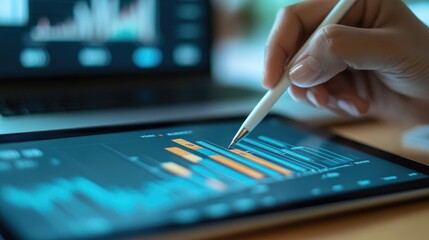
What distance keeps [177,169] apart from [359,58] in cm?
21

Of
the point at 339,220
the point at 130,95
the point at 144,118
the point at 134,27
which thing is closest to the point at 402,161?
the point at 339,220

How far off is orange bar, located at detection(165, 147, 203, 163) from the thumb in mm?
130

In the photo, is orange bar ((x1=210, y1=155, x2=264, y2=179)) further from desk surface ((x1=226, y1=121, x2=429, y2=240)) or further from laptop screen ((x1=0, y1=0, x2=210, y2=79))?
laptop screen ((x1=0, y1=0, x2=210, y2=79))

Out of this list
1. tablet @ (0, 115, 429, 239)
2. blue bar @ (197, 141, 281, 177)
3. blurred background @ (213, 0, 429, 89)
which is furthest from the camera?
blurred background @ (213, 0, 429, 89)

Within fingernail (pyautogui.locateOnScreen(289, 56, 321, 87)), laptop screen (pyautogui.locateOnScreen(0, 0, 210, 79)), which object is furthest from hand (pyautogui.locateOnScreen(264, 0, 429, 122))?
laptop screen (pyautogui.locateOnScreen(0, 0, 210, 79))

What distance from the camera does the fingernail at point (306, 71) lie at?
0.51 m

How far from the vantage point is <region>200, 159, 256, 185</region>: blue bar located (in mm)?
421

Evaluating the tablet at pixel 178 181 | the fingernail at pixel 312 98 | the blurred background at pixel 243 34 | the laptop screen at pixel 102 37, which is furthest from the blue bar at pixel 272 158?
the blurred background at pixel 243 34

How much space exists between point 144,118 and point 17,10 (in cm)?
31

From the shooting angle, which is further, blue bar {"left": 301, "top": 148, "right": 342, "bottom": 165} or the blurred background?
the blurred background

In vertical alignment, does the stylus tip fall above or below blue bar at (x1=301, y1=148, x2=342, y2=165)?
above

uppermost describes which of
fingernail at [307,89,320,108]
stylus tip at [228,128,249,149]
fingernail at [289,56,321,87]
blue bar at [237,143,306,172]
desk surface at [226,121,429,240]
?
fingernail at [289,56,321,87]

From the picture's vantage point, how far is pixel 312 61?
511 mm

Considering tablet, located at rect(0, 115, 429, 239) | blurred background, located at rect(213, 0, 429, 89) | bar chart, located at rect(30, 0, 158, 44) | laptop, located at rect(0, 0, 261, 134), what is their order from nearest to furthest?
tablet, located at rect(0, 115, 429, 239)
laptop, located at rect(0, 0, 261, 134)
bar chart, located at rect(30, 0, 158, 44)
blurred background, located at rect(213, 0, 429, 89)
